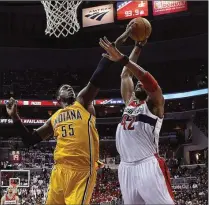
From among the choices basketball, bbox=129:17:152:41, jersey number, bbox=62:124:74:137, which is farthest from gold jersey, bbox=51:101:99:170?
basketball, bbox=129:17:152:41

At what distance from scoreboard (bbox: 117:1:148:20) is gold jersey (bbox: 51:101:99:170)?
13280 mm

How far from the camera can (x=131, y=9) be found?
57.5 ft

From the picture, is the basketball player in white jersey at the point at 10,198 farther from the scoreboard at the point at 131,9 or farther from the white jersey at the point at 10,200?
the scoreboard at the point at 131,9

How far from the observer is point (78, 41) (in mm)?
25406

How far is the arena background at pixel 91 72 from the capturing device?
23844 millimetres

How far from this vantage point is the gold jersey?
421 cm

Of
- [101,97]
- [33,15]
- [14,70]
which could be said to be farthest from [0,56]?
[101,97]

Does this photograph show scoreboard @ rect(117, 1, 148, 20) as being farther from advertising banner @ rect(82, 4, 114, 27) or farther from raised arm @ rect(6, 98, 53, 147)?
raised arm @ rect(6, 98, 53, 147)

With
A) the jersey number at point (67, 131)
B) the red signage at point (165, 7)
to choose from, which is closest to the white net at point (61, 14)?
the red signage at point (165, 7)

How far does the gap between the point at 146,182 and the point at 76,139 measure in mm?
976

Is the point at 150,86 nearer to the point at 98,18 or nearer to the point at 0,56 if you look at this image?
the point at 98,18

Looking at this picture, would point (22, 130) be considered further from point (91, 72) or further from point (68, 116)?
point (91, 72)

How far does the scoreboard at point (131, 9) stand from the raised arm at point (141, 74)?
13661 millimetres

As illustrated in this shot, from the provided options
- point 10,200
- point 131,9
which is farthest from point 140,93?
point 131,9
